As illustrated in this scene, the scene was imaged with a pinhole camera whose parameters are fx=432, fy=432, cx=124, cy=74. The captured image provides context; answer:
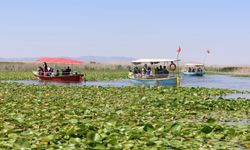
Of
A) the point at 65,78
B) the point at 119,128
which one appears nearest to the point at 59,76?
the point at 65,78

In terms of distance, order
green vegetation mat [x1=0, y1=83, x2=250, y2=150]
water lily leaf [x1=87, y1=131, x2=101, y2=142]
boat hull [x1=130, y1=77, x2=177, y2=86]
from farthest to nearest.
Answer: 1. boat hull [x1=130, y1=77, x2=177, y2=86]
2. water lily leaf [x1=87, y1=131, x2=101, y2=142]
3. green vegetation mat [x1=0, y1=83, x2=250, y2=150]

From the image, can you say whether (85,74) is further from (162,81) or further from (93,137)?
(93,137)

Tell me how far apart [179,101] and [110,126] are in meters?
8.39

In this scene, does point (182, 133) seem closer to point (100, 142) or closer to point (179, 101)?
point (100, 142)

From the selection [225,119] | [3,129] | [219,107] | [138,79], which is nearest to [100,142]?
[3,129]

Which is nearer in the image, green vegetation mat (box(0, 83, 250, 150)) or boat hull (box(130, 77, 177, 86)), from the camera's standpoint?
green vegetation mat (box(0, 83, 250, 150))

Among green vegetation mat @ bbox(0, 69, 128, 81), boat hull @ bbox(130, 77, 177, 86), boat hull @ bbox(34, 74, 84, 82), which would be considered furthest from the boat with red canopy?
boat hull @ bbox(130, 77, 177, 86)

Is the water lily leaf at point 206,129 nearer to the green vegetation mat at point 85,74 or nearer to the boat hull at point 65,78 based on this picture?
the boat hull at point 65,78

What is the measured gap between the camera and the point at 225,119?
14836 millimetres

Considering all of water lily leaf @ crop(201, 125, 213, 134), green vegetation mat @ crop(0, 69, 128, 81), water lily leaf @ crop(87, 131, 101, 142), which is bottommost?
green vegetation mat @ crop(0, 69, 128, 81)

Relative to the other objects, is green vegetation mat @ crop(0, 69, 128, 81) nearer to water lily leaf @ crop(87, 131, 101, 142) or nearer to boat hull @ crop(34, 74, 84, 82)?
boat hull @ crop(34, 74, 84, 82)

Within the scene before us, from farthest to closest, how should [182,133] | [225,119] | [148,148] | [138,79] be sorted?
[138,79] → [225,119] → [182,133] → [148,148]

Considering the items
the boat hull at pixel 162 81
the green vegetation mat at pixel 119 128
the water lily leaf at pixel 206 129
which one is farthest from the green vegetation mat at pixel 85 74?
the water lily leaf at pixel 206 129

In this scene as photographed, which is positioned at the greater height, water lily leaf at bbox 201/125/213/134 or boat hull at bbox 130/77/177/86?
water lily leaf at bbox 201/125/213/134
